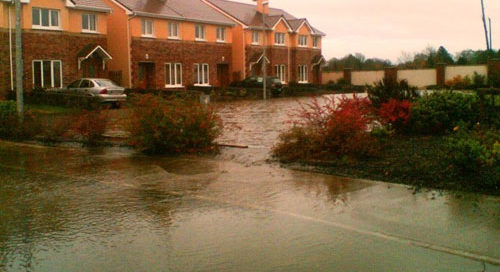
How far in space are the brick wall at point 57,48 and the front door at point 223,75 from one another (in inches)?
590

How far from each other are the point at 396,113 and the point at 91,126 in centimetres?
820

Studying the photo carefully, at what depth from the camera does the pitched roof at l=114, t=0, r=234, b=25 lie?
43.3m

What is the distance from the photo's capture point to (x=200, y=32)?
161 ft

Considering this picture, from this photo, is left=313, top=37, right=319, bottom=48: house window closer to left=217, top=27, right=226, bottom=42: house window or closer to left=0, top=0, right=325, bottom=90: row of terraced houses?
left=0, top=0, right=325, bottom=90: row of terraced houses

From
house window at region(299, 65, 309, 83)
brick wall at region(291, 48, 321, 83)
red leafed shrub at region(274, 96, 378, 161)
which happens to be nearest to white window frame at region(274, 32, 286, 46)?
brick wall at region(291, 48, 321, 83)

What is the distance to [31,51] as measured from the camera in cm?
3553

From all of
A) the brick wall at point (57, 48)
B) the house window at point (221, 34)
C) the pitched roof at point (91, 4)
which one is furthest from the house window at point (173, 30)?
the brick wall at point (57, 48)

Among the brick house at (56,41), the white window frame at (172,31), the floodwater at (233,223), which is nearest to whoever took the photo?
the floodwater at (233,223)

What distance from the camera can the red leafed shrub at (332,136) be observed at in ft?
39.9

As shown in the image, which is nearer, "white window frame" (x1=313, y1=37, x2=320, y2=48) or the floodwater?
the floodwater

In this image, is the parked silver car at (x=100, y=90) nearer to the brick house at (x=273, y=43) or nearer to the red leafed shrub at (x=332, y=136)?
the brick house at (x=273, y=43)

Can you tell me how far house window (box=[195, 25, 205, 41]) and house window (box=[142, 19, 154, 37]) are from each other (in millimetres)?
5392

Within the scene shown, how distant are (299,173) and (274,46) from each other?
4782cm

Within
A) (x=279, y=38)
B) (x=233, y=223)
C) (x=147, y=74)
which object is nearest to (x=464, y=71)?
(x=279, y=38)
